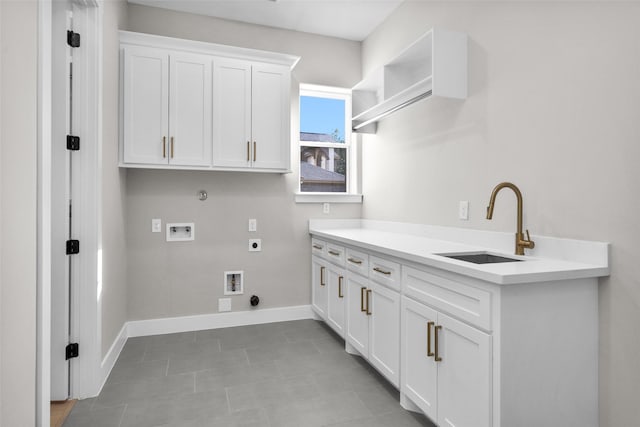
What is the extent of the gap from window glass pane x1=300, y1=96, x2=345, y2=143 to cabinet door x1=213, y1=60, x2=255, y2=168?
0.75m

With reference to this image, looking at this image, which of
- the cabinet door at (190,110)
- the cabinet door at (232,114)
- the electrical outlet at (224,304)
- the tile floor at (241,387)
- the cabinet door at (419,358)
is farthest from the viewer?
the electrical outlet at (224,304)

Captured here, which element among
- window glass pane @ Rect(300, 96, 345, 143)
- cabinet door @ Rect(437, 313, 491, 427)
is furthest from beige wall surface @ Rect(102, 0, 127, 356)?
cabinet door @ Rect(437, 313, 491, 427)

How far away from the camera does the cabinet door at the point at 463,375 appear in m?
1.48

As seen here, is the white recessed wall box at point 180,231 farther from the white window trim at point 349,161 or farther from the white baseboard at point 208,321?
the white window trim at point 349,161

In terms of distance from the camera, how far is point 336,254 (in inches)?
122

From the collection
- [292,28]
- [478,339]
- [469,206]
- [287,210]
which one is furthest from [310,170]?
[478,339]

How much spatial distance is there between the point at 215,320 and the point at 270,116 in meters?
2.01

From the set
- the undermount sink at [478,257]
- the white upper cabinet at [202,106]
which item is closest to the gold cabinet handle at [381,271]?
the undermount sink at [478,257]

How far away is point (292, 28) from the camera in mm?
3711

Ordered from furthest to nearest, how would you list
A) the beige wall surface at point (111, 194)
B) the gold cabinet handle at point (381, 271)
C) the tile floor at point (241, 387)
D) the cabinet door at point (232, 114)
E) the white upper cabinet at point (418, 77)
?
the cabinet door at point (232, 114)
the beige wall surface at point (111, 194)
the white upper cabinet at point (418, 77)
the gold cabinet handle at point (381, 271)
the tile floor at point (241, 387)

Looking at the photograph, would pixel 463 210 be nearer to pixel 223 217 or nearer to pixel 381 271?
pixel 381 271

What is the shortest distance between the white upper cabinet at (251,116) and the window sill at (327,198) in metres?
0.47

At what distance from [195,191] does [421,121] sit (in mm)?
2124

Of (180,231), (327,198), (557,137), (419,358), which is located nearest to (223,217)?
(180,231)
